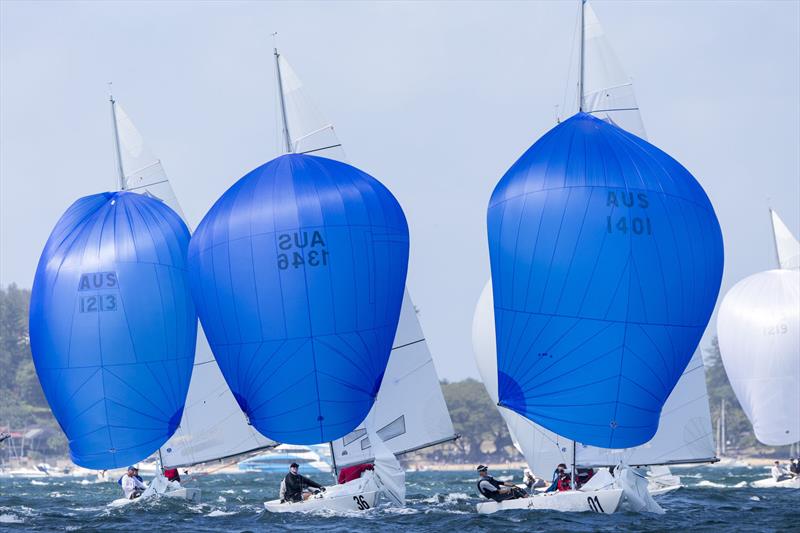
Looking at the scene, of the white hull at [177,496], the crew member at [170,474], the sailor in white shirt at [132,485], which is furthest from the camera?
the crew member at [170,474]

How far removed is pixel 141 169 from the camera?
39750 mm

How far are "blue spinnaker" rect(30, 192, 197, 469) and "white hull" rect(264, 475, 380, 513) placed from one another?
21.6ft

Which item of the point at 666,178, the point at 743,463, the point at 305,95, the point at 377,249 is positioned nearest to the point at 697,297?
the point at 666,178

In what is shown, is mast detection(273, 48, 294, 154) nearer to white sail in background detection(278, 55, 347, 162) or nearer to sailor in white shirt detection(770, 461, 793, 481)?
white sail in background detection(278, 55, 347, 162)

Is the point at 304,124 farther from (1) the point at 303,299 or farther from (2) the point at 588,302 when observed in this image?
(2) the point at 588,302

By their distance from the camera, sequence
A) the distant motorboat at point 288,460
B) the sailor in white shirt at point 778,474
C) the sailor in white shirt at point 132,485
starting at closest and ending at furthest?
the sailor in white shirt at point 132,485 < the sailor in white shirt at point 778,474 < the distant motorboat at point 288,460

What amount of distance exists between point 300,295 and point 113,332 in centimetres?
717

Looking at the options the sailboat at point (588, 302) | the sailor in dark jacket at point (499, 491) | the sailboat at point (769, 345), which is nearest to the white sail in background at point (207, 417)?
the sailor in dark jacket at point (499, 491)

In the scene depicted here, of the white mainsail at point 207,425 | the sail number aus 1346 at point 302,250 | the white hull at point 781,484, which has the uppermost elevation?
the sail number aus 1346 at point 302,250

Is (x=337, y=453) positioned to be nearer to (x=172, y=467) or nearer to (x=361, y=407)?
(x=361, y=407)

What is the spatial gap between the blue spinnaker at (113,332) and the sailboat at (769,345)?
23.6m

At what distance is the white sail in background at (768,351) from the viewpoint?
51312 mm

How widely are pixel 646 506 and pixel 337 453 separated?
7490 mm

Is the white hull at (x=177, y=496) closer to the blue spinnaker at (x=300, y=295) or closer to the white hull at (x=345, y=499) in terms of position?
the blue spinnaker at (x=300, y=295)
